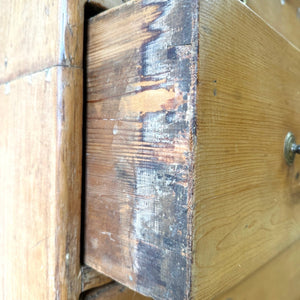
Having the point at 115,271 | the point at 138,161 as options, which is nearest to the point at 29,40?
the point at 138,161

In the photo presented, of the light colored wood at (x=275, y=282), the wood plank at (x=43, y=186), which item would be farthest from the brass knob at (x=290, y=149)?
the wood plank at (x=43, y=186)

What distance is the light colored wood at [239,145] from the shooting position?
40 centimetres

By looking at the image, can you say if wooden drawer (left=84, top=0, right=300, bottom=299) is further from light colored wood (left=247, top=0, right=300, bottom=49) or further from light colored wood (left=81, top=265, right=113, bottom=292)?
light colored wood (left=247, top=0, right=300, bottom=49)

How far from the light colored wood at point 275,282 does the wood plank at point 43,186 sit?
366 millimetres

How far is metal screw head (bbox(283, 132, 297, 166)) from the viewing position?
24.1 inches

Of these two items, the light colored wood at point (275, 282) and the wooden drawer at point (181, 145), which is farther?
the light colored wood at point (275, 282)

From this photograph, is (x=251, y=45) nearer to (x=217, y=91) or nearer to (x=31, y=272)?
(x=217, y=91)

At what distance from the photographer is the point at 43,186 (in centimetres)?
56

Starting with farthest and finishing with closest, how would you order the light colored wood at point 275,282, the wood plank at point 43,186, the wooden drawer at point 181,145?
the light colored wood at point 275,282
the wood plank at point 43,186
the wooden drawer at point 181,145

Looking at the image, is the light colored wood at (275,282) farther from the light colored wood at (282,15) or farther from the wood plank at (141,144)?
the light colored wood at (282,15)

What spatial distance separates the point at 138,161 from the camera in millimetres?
449

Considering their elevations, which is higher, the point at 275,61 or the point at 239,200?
the point at 275,61

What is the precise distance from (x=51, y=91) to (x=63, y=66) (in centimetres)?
5

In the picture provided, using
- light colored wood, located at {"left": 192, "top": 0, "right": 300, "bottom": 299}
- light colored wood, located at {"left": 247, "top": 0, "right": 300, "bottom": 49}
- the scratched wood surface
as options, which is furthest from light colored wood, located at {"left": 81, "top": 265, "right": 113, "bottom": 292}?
light colored wood, located at {"left": 247, "top": 0, "right": 300, "bottom": 49}
